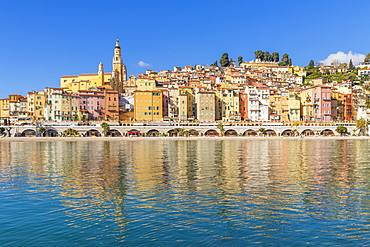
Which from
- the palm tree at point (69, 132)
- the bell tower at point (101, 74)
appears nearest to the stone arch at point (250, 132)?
the palm tree at point (69, 132)

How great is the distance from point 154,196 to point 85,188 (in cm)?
553

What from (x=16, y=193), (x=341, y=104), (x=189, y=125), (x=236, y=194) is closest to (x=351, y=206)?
(x=236, y=194)

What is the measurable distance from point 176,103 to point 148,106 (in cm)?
1463

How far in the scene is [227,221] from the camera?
15695mm

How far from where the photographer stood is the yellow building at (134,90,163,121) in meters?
121

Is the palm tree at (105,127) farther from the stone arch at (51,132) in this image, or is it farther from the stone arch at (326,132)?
the stone arch at (326,132)

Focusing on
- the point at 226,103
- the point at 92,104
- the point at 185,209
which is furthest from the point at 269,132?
the point at 185,209

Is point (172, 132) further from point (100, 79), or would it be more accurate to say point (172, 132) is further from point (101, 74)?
point (101, 74)

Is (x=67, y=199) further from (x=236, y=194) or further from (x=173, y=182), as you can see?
(x=236, y=194)

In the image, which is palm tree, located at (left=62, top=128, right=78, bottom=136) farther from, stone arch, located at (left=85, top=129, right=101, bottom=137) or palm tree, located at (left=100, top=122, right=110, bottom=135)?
palm tree, located at (left=100, top=122, right=110, bottom=135)

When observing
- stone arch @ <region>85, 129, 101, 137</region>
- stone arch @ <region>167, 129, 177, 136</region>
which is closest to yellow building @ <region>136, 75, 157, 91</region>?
stone arch @ <region>167, 129, 177, 136</region>

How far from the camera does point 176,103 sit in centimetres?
13238

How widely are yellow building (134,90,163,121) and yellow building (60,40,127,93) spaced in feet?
78.7

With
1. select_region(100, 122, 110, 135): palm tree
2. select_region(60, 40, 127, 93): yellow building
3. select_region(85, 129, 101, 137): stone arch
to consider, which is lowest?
select_region(85, 129, 101, 137): stone arch
